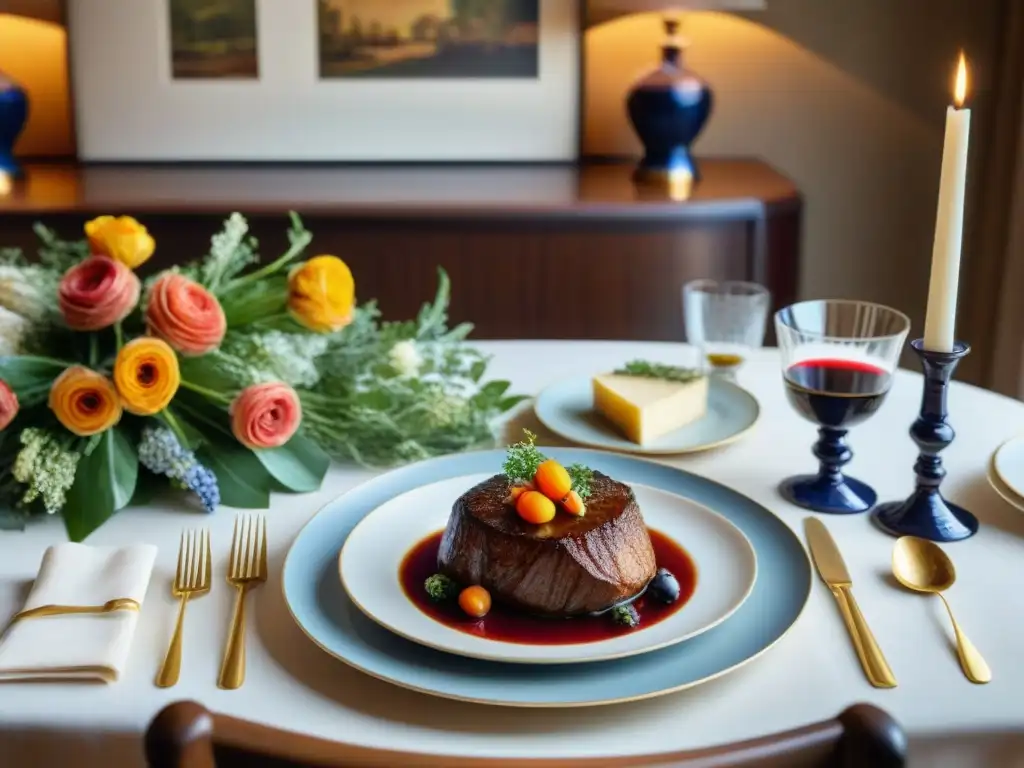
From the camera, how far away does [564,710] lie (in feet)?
2.71

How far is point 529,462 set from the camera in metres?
1.00

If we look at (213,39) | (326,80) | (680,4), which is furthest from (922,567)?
(213,39)

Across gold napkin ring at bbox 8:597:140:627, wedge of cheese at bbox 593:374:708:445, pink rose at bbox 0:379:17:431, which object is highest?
pink rose at bbox 0:379:17:431

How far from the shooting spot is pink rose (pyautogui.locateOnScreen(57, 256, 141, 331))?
115 centimetres

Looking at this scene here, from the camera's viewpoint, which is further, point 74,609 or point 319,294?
point 319,294

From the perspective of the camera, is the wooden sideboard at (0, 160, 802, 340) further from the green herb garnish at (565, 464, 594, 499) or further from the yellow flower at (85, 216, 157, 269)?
the green herb garnish at (565, 464, 594, 499)

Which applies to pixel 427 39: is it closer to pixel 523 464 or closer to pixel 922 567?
pixel 523 464

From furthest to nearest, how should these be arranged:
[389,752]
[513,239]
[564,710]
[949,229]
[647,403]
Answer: [513,239]
[647,403]
[949,229]
[564,710]
[389,752]

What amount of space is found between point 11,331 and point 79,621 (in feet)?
1.35

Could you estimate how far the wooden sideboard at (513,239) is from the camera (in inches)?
Answer: 93.3

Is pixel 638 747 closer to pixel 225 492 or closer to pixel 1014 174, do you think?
pixel 225 492

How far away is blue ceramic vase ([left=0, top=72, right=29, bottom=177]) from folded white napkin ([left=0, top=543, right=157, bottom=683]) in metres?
1.90

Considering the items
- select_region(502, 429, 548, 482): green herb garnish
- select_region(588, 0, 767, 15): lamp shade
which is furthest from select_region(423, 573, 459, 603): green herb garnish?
select_region(588, 0, 767, 15): lamp shade

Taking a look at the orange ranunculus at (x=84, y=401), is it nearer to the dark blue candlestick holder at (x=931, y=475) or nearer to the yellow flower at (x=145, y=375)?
the yellow flower at (x=145, y=375)
